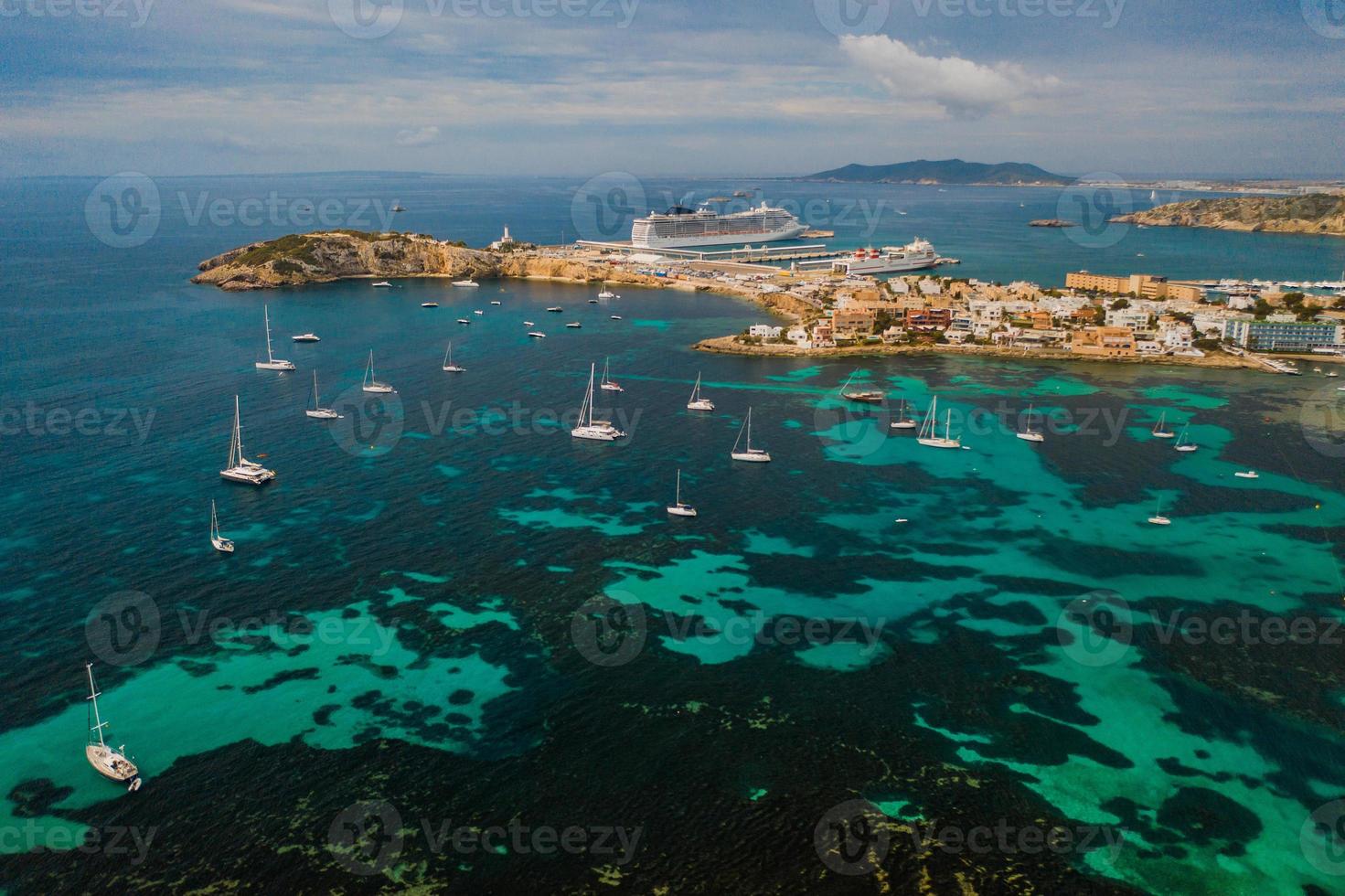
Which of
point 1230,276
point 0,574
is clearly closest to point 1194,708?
point 0,574

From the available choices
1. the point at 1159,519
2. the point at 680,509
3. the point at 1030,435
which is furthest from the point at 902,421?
the point at 680,509

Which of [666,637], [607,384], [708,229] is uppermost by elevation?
[708,229]

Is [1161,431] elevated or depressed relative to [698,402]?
elevated
